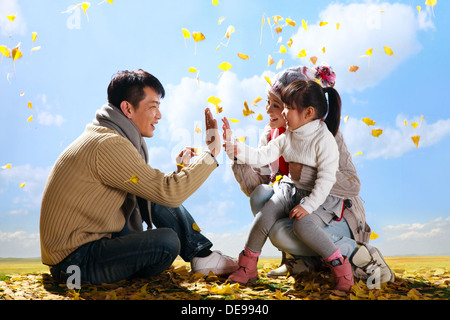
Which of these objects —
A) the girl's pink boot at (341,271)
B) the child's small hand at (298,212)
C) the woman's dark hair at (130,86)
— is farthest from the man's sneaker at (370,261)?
the woman's dark hair at (130,86)

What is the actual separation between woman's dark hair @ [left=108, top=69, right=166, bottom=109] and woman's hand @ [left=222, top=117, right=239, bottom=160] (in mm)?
512

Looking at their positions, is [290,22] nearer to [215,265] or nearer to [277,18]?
[277,18]

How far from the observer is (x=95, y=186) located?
8.35 feet

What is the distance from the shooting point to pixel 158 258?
8.63ft

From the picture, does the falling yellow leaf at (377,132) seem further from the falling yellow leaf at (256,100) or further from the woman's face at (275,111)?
the falling yellow leaf at (256,100)

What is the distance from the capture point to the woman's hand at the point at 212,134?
2639 millimetres

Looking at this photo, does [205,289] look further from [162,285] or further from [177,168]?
[177,168]

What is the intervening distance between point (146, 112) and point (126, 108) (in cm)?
13

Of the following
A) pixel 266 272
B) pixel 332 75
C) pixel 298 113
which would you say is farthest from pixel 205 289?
pixel 332 75

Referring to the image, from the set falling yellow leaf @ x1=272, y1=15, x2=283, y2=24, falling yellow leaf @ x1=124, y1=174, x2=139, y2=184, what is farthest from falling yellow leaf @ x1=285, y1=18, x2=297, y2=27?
falling yellow leaf @ x1=124, y1=174, x2=139, y2=184

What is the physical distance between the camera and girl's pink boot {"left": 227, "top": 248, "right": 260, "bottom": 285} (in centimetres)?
265

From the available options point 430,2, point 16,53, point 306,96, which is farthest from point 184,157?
point 430,2

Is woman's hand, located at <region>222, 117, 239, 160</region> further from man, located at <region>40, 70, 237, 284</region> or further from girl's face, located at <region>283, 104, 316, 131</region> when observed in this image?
girl's face, located at <region>283, 104, 316, 131</region>
